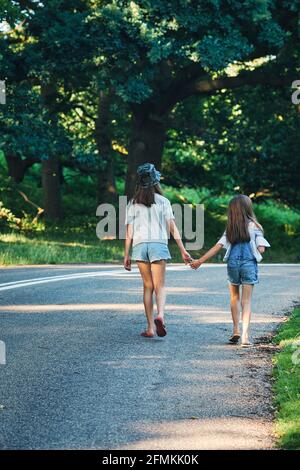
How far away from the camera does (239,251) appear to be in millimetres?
11469

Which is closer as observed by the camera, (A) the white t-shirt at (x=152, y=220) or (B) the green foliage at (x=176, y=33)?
(A) the white t-shirt at (x=152, y=220)

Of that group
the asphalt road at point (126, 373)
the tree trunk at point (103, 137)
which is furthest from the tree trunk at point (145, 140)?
the asphalt road at point (126, 373)

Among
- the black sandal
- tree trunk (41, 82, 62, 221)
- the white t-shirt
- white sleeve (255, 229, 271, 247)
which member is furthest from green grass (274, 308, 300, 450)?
tree trunk (41, 82, 62, 221)

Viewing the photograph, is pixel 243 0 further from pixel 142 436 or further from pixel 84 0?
pixel 142 436

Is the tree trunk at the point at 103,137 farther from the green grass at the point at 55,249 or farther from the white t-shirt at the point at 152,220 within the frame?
the white t-shirt at the point at 152,220

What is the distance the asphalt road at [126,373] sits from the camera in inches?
290

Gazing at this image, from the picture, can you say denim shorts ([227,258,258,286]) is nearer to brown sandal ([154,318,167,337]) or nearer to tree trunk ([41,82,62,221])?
brown sandal ([154,318,167,337])

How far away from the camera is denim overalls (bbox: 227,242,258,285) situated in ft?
37.7

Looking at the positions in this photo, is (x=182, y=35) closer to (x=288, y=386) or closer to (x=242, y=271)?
(x=242, y=271)

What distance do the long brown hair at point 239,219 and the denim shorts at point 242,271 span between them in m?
0.24

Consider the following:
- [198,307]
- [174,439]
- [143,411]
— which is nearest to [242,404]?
[143,411]

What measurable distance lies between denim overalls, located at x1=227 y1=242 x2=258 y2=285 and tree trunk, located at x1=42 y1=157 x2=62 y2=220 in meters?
25.2

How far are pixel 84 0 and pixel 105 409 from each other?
845 inches

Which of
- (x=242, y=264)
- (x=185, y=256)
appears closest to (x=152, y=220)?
(x=185, y=256)
